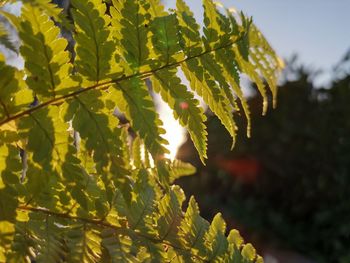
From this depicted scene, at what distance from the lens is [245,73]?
123 cm

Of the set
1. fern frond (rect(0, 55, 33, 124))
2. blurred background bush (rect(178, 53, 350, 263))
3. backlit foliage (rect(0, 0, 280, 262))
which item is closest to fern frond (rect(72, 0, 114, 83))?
backlit foliage (rect(0, 0, 280, 262))

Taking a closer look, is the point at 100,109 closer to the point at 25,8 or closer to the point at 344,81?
the point at 25,8

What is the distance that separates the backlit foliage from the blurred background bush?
30.1 ft

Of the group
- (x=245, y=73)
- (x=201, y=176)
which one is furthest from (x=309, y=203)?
(x=245, y=73)

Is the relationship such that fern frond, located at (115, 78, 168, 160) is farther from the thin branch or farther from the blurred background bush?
the blurred background bush

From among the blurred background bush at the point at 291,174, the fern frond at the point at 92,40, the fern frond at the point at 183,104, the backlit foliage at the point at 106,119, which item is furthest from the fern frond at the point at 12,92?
the blurred background bush at the point at 291,174

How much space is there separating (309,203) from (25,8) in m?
10.3

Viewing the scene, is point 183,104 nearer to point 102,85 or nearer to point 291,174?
point 102,85

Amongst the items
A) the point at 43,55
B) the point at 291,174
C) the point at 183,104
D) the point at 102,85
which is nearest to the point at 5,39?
the point at 43,55

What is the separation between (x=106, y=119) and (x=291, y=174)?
1029 cm

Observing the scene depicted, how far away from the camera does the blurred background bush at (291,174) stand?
33.3 feet

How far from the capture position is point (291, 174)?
1090 centimetres

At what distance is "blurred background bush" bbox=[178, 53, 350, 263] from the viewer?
10.1 meters

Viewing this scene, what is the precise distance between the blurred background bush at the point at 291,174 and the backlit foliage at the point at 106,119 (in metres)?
9.18
